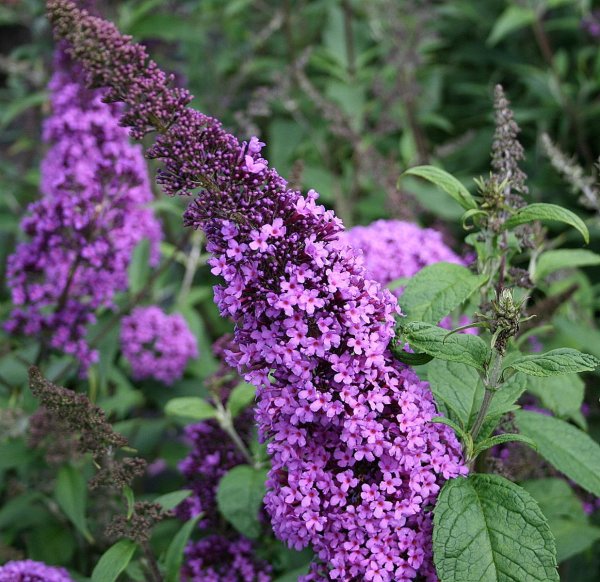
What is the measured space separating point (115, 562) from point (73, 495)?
1033 mm

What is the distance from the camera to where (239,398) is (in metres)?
2.79

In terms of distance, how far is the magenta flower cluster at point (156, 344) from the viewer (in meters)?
3.84

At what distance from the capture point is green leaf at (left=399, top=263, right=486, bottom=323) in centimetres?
210

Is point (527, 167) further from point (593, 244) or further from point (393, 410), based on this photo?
point (393, 410)

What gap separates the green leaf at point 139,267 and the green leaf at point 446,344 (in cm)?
232

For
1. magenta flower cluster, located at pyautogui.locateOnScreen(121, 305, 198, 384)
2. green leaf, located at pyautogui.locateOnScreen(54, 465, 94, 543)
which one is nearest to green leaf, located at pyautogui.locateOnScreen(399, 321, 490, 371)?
green leaf, located at pyautogui.locateOnScreen(54, 465, 94, 543)

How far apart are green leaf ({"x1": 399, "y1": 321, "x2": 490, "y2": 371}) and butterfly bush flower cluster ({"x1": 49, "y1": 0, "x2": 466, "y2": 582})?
0.21ft

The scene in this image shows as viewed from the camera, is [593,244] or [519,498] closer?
[519,498]

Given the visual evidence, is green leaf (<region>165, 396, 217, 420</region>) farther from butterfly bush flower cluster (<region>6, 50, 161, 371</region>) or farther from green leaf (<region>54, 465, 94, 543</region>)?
butterfly bush flower cluster (<region>6, 50, 161, 371</region>)

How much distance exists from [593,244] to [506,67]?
1.72 meters

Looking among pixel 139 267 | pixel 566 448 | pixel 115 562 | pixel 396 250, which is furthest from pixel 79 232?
pixel 566 448

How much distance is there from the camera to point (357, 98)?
5.16 m

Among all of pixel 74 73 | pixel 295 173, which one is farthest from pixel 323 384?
pixel 74 73

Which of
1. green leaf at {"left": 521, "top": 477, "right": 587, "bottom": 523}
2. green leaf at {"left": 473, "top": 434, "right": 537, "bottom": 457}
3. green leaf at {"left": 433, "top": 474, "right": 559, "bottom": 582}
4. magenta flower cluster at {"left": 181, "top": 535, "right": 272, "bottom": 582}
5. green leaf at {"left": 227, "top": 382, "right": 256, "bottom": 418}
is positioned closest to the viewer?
green leaf at {"left": 433, "top": 474, "right": 559, "bottom": 582}
